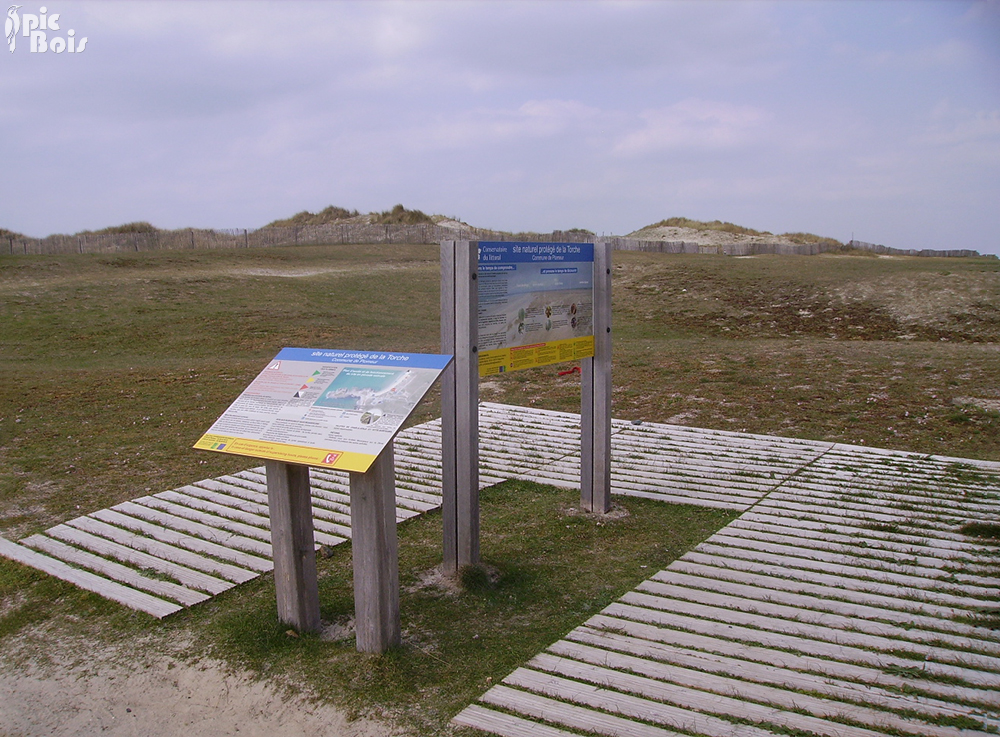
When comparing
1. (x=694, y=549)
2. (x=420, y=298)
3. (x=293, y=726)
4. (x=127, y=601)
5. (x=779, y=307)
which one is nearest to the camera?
(x=293, y=726)

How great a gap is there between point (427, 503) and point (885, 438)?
440cm

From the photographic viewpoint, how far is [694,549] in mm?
4906

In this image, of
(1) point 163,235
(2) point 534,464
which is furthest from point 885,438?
(1) point 163,235

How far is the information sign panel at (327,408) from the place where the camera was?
3426mm

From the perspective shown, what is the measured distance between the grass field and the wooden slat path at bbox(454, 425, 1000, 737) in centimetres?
28

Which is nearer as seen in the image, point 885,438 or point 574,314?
point 574,314

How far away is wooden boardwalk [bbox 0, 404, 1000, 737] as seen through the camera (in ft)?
10.3

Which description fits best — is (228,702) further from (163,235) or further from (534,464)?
(163,235)

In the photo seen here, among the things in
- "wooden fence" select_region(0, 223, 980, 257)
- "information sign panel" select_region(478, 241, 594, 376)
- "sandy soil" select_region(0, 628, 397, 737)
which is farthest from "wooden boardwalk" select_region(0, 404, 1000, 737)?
"wooden fence" select_region(0, 223, 980, 257)

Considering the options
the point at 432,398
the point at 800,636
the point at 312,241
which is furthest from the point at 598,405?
the point at 312,241

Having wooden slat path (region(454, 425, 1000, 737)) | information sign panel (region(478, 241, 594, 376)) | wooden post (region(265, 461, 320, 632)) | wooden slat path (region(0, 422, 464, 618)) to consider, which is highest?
information sign panel (region(478, 241, 594, 376))

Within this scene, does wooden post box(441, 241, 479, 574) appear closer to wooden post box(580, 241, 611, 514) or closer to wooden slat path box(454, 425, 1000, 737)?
wooden slat path box(454, 425, 1000, 737)

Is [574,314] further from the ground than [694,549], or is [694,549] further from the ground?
[574,314]

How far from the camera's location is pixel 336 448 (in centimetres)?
340
